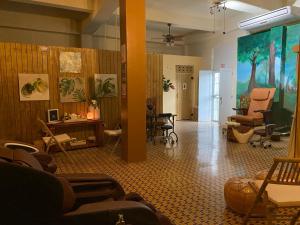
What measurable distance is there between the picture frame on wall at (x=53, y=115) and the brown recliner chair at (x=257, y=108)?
176 inches

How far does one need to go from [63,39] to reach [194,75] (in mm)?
5788

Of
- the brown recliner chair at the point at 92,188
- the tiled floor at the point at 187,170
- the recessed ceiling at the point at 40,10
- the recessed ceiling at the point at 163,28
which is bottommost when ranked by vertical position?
the tiled floor at the point at 187,170

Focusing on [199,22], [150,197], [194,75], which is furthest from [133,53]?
[194,75]

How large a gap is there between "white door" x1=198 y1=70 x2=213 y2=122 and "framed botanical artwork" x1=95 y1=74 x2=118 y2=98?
4828mm

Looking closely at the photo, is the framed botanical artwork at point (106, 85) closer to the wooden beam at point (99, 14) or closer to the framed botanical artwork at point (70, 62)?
the framed botanical artwork at point (70, 62)

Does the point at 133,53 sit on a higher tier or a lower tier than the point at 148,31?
lower

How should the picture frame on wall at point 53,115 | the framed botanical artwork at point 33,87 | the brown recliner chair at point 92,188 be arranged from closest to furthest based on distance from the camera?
the brown recliner chair at point 92,188 → the framed botanical artwork at point 33,87 → the picture frame on wall at point 53,115

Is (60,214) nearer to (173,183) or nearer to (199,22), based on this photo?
(173,183)

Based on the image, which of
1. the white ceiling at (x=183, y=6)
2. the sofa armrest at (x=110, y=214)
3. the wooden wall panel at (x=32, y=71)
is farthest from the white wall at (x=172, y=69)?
the sofa armrest at (x=110, y=214)

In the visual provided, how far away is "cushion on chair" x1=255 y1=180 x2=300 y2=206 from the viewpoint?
1894mm

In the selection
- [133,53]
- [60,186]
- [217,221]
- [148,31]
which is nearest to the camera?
[60,186]

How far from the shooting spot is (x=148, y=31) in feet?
33.7

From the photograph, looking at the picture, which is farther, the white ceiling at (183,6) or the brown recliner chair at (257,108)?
the white ceiling at (183,6)

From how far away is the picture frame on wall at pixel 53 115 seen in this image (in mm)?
5770
